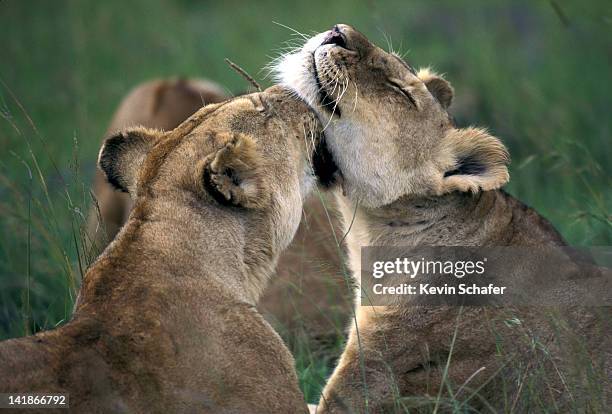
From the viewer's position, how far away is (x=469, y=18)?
11.6 meters

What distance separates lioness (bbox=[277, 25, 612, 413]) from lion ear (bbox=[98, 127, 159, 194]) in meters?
0.65

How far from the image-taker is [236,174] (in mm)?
3277

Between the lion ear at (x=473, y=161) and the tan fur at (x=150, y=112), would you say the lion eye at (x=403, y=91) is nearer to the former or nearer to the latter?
the lion ear at (x=473, y=161)

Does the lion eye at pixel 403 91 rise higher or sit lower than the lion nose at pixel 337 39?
lower

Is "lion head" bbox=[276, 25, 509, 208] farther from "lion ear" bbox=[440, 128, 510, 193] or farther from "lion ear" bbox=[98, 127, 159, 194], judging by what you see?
"lion ear" bbox=[98, 127, 159, 194]

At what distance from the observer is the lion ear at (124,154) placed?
363cm

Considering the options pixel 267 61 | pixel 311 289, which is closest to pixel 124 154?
pixel 311 289

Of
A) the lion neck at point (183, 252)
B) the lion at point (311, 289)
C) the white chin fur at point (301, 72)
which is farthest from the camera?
the lion at point (311, 289)

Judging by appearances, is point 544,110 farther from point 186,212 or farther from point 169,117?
point 186,212

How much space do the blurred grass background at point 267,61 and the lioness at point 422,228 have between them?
1.81 m

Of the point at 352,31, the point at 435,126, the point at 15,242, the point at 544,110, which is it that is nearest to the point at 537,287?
the point at 435,126

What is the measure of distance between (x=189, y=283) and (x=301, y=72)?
1.15 meters

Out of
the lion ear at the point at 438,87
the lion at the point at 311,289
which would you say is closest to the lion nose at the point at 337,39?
the lion ear at the point at 438,87

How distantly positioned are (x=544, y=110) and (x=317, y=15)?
4.10 metres
